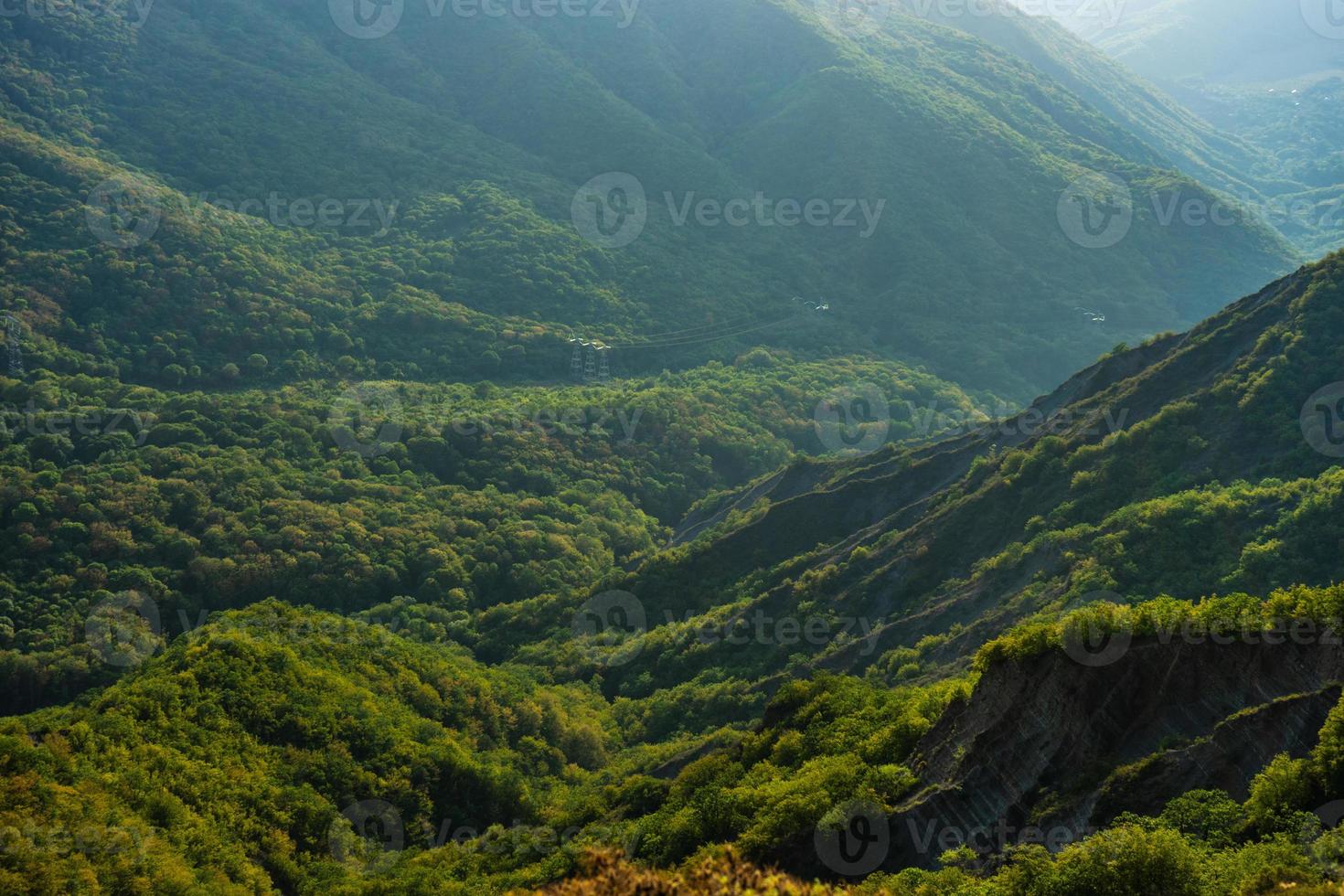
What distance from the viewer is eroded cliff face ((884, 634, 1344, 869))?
2658 cm

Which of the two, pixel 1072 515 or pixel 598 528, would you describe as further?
pixel 598 528

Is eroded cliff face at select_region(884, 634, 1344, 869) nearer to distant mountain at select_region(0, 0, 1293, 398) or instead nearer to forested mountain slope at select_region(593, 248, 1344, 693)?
forested mountain slope at select_region(593, 248, 1344, 693)

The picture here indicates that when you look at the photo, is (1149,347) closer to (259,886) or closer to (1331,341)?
(1331,341)

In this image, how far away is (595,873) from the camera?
3061cm

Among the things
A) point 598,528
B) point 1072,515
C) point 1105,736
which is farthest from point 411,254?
point 1105,736

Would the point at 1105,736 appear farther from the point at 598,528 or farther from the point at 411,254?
the point at 411,254

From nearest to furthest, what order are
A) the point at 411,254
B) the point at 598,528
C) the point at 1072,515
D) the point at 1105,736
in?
the point at 1105,736 → the point at 1072,515 → the point at 598,528 → the point at 411,254

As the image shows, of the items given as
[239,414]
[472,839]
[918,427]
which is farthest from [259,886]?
[918,427]

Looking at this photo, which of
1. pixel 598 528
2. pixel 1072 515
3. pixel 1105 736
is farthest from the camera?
pixel 598 528

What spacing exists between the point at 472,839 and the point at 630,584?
3628 centimetres

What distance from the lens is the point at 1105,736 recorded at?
29.8m

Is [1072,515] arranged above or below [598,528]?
above

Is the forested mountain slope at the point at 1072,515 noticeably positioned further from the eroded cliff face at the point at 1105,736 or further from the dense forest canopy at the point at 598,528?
the eroded cliff face at the point at 1105,736

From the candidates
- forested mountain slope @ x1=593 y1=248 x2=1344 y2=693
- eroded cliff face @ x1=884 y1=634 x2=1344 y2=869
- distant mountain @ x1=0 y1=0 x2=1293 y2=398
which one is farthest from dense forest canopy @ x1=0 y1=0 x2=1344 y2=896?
distant mountain @ x1=0 y1=0 x2=1293 y2=398
